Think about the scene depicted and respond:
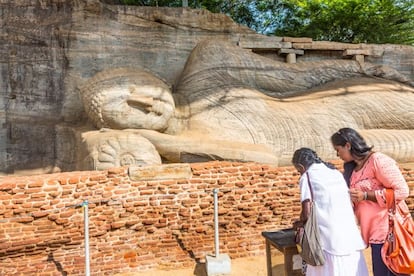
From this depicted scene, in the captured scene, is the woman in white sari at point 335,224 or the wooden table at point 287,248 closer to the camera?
the woman in white sari at point 335,224

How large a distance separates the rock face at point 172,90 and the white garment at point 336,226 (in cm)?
244

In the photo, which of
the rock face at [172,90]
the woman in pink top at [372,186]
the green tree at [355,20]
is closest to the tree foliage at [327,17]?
the green tree at [355,20]

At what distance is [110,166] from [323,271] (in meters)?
2.73

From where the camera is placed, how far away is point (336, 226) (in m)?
1.96

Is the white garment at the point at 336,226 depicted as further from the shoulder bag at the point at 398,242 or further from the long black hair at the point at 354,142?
the long black hair at the point at 354,142

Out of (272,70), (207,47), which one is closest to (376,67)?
(272,70)

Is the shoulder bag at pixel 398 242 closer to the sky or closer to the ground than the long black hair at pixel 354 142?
closer to the ground

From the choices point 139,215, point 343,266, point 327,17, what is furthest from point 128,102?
point 327,17

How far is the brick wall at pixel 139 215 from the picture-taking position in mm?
3389

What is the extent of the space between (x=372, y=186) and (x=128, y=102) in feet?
11.3

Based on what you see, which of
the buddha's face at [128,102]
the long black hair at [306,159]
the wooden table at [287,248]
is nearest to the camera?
the long black hair at [306,159]

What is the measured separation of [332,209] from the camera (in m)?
1.97

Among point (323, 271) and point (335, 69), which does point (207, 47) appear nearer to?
point (335, 69)

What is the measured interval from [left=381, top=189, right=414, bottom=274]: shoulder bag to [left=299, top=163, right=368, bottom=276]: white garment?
15cm
